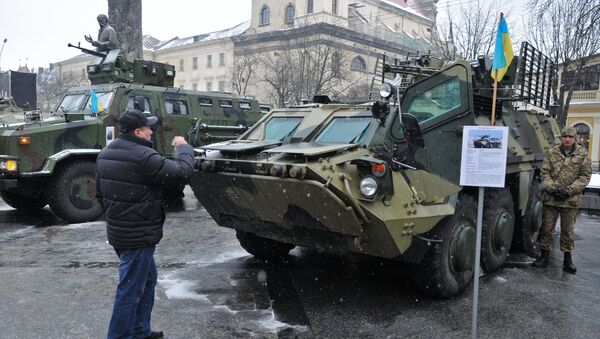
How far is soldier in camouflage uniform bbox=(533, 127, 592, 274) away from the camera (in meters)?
6.21

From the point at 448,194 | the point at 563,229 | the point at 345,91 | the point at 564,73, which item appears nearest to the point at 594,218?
the point at 563,229

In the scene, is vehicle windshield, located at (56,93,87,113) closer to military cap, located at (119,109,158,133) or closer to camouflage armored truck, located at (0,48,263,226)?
camouflage armored truck, located at (0,48,263,226)

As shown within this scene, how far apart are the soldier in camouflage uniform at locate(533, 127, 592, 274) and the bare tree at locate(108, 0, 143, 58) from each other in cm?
1130

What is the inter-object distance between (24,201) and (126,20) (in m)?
6.40

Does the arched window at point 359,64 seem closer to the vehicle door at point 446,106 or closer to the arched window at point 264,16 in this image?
the arched window at point 264,16

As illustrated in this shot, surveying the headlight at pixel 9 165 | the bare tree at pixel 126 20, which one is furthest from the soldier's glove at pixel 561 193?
the bare tree at pixel 126 20

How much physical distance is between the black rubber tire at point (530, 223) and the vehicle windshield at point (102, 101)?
22.1 feet

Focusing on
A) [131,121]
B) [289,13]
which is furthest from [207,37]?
[131,121]

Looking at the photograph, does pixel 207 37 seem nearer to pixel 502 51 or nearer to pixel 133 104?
pixel 133 104

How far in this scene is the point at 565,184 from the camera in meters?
6.23

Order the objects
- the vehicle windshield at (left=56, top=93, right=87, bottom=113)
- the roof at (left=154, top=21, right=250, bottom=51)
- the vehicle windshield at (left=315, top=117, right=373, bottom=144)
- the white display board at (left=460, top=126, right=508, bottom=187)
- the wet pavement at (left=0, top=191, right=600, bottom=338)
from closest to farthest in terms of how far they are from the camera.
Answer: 1. the white display board at (left=460, top=126, right=508, bottom=187)
2. the wet pavement at (left=0, top=191, right=600, bottom=338)
3. the vehicle windshield at (left=315, top=117, right=373, bottom=144)
4. the vehicle windshield at (left=56, top=93, right=87, bottom=113)
5. the roof at (left=154, top=21, right=250, bottom=51)

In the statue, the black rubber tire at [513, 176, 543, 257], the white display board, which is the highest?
the statue

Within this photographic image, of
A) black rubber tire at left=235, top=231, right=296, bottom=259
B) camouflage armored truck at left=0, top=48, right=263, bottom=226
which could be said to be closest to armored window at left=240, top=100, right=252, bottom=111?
camouflage armored truck at left=0, top=48, right=263, bottom=226

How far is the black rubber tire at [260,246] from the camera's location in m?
6.57
